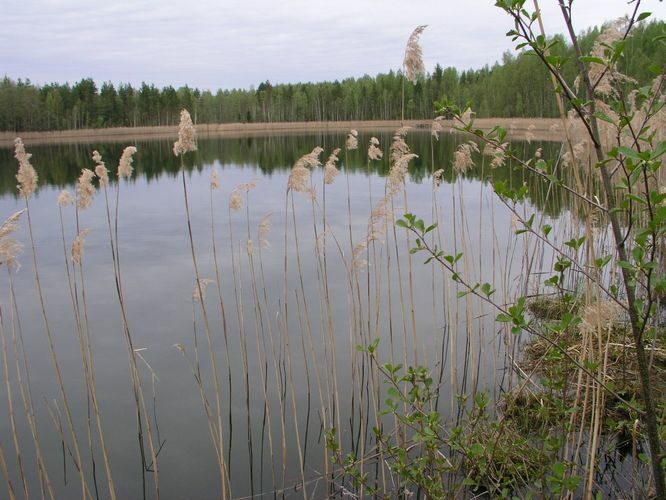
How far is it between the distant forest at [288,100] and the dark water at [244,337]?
24.4 metres

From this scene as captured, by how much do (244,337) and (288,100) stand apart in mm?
80415

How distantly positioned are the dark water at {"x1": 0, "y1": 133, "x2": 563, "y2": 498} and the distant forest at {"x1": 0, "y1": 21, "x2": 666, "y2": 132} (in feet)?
79.9

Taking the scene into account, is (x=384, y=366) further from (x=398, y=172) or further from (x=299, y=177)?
(x=398, y=172)

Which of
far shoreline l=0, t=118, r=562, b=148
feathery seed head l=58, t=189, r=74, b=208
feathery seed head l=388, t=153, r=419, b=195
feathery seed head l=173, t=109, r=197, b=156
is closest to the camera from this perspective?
feathery seed head l=173, t=109, r=197, b=156

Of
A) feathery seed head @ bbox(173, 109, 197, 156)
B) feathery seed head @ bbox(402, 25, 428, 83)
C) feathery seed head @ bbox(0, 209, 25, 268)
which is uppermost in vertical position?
feathery seed head @ bbox(402, 25, 428, 83)

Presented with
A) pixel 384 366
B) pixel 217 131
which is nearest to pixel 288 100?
pixel 217 131

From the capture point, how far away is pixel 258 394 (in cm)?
495

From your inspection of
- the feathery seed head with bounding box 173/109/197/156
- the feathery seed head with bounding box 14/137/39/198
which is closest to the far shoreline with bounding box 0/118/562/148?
the feathery seed head with bounding box 14/137/39/198

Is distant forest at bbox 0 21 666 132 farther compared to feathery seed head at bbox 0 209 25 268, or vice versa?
distant forest at bbox 0 21 666 132

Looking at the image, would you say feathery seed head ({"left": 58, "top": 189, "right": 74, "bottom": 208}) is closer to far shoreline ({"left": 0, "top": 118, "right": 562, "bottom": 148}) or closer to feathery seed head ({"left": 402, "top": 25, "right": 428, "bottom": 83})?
feathery seed head ({"left": 402, "top": 25, "right": 428, "bottom": 83})

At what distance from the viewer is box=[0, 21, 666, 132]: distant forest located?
165 ft

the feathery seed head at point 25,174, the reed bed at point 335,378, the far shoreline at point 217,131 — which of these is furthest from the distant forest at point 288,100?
the feathery seed head at point 25,174

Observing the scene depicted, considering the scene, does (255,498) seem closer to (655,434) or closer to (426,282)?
(655,434)

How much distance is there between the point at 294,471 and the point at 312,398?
3.11ft
